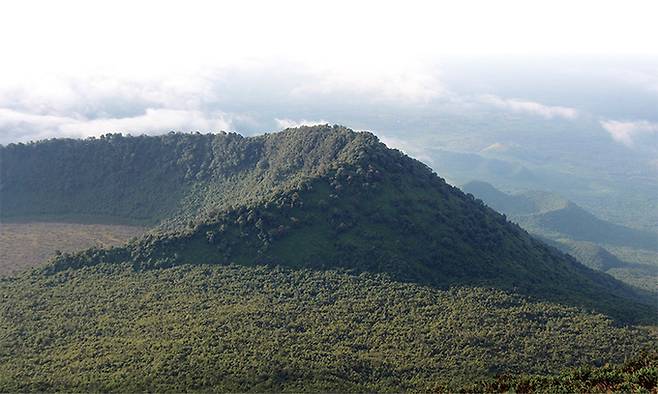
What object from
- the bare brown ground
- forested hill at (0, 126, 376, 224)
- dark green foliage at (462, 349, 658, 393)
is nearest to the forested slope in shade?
dark green foliage at (462, 349, 658, 393)

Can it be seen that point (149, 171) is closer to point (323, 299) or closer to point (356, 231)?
point (356, 231)

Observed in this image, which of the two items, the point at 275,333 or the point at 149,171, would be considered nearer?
the point at 275,333

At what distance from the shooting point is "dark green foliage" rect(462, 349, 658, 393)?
29047 mm

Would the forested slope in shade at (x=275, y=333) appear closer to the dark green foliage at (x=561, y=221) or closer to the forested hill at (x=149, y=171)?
the forested hill at (x=149, y=171)

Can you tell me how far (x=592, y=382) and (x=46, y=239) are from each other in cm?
7232

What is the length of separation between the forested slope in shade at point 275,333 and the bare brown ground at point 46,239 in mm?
16772

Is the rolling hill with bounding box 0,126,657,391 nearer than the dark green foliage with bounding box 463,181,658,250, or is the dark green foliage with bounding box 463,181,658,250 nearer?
the rolling hill with bounding box 0,126,657,391

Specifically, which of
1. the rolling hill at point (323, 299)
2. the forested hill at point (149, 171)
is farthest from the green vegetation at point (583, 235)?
the forested hill at point (149, 171)

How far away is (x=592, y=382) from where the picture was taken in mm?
31125

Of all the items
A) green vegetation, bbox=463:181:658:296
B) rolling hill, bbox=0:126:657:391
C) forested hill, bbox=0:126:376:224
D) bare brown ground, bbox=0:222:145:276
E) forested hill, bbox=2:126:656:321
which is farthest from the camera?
green vegetation, bbox=463:181:658:296

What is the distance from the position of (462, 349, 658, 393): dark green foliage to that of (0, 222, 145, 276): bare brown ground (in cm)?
5964

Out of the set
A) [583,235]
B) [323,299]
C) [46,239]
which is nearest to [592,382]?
[323,299]

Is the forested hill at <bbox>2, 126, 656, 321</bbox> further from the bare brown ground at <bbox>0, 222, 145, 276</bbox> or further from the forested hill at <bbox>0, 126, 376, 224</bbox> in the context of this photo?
the bare brown ground at <bbox>0, 222, 145, 276</bbox>

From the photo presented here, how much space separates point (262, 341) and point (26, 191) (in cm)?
6715
